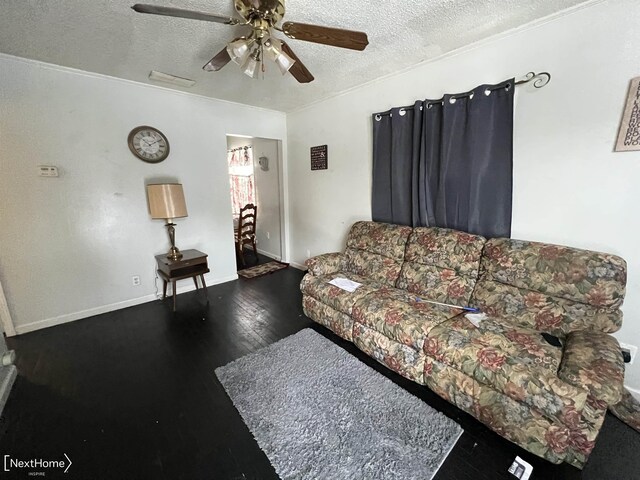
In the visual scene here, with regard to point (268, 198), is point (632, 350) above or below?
below

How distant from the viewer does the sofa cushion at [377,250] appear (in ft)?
8.23

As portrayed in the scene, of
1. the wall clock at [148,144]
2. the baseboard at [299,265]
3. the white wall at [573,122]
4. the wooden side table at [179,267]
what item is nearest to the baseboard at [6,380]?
the wooden side table at [179,267]

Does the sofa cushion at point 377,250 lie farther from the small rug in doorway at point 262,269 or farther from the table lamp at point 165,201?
the table lamp at point 165,201

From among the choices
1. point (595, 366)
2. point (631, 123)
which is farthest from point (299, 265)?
point (631, 123)

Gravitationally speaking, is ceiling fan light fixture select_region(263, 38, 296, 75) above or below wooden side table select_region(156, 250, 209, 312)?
above

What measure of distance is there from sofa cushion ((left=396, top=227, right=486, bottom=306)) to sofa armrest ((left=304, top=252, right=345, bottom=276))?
0.64 meters

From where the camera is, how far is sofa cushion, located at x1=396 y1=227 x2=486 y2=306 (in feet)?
6.82

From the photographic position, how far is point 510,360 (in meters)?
1.36

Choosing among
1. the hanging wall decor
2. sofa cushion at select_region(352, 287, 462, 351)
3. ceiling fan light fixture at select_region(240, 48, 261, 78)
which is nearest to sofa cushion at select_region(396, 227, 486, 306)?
sofa cushion at select_region(352, 287, 462, 351)

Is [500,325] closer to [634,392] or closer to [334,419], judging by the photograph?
[634,392]

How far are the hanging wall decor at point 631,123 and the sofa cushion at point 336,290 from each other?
5.99 feet

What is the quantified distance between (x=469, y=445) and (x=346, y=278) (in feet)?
4.72

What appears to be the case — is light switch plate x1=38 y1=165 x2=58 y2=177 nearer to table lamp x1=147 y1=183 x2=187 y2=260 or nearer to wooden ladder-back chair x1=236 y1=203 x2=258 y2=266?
table lamp x1=147 y1=183 x2=187 y2=260

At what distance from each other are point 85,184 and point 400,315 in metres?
3.19
